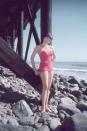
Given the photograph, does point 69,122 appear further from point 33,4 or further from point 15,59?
point 33,4

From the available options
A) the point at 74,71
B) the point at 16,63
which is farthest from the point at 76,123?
the point at 74,71

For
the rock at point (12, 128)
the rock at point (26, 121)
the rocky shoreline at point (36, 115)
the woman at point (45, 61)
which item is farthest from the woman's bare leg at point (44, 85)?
the rock at point (12, 128)

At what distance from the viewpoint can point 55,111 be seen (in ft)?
17.4

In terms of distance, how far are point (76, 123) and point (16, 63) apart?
1.58 metres

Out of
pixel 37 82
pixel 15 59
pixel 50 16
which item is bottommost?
pixel 37 82

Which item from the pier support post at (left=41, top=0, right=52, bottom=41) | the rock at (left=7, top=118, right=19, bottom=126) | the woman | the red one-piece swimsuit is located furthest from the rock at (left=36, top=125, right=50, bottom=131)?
the pier support post at (left=41, top=0, right=52, bottom=41)

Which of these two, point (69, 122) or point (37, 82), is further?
point (37, 82)

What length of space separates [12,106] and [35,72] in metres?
0.65

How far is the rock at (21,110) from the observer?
4.91 m

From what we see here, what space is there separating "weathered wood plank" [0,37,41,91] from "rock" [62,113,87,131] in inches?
53.1

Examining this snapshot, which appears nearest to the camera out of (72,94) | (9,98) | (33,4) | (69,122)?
(69,122)

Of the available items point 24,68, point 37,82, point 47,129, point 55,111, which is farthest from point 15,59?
point 47,129

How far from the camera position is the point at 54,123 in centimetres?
453

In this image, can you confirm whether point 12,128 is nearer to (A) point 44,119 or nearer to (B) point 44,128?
(B) point 44,128
